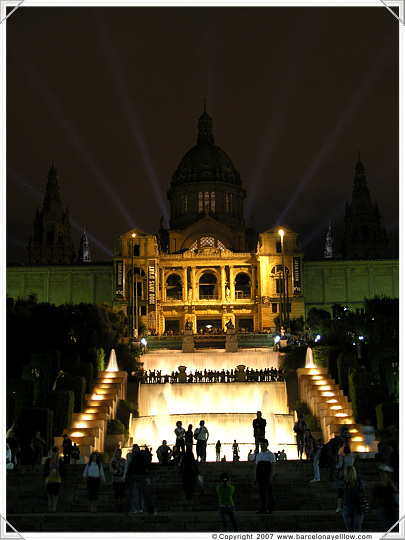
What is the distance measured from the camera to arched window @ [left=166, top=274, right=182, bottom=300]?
9481 centimetres

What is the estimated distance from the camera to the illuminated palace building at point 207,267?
9006 cm

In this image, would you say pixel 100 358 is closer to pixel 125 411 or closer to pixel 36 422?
pixel 125 411

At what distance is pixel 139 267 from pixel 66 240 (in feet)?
91.1

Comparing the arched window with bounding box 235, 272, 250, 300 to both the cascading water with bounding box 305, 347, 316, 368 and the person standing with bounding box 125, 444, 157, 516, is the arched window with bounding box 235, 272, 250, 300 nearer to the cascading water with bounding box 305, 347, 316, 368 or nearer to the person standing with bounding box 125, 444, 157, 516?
the cascading water with bounding box 305, 347, 316, 368

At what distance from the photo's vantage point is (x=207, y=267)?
307 ft

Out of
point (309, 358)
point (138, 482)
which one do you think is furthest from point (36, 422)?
point (309, 358)

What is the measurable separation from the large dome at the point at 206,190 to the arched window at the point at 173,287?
46.9 ft

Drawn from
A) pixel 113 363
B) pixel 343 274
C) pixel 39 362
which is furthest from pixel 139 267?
pixel 39 362

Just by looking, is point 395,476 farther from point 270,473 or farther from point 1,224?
point 1,224

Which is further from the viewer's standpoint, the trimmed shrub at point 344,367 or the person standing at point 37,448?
the trimmed shrub at point 344,367

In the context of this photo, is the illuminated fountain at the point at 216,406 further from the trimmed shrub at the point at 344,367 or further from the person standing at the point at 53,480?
the person standing at the point at 53,480

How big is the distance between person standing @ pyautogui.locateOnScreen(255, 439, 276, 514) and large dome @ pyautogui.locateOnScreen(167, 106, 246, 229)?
8867 centimetres

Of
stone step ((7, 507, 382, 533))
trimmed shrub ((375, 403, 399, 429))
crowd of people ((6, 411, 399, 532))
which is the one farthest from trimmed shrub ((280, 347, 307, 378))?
stone step ((7, 507, 382, 533))

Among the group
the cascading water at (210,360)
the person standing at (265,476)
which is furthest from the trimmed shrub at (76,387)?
the person standing at (265,476)
